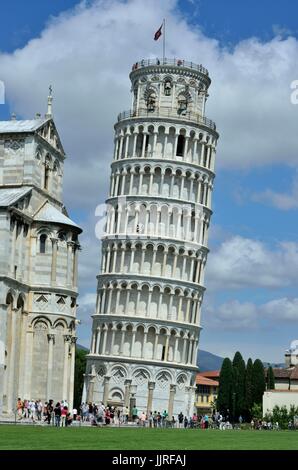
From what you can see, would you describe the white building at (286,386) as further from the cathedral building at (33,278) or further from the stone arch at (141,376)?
the cathedral building at (33,278)

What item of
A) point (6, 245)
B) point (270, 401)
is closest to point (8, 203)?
point (6, 245)

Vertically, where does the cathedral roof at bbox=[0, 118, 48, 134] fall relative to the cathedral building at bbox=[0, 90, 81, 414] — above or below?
above

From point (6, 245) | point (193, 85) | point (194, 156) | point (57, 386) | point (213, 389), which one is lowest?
point (213, 389)

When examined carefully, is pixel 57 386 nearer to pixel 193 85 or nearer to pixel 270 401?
pixel 193 85

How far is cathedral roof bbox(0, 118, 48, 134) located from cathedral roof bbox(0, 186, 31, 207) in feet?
12.5

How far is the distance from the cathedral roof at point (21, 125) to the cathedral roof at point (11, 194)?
3.80 meters

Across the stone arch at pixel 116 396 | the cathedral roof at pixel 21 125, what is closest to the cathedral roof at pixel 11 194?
the cathedral roof at pixel 21 125

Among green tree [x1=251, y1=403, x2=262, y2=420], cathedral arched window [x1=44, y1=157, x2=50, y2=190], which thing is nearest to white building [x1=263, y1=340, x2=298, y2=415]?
green tree [x1=251, y1=403, x2=262, y2=420]

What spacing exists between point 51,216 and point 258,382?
211ft

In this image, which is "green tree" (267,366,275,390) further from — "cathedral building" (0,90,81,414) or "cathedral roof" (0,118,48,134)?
"cathedral roof" (0,118,48,134)

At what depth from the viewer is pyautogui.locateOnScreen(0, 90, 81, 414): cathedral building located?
175 feet

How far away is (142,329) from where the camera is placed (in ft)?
301
